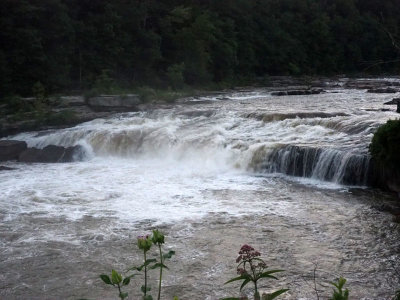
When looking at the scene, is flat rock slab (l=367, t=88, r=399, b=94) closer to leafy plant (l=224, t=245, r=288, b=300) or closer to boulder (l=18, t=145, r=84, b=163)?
boulder (l=18, t=145, r=84, b=163)

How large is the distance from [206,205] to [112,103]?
14658mm

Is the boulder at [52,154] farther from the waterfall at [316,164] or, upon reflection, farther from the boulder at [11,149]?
the waterfall at [316,164]

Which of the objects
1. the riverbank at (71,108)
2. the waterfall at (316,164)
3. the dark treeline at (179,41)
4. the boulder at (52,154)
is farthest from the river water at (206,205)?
the dark treeline at (179,41)

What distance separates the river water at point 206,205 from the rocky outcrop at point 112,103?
4151 mm

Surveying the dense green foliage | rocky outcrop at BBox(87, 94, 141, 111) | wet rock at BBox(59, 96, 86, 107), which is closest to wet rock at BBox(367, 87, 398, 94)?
rocky outcrop at BBox(87, 94, 141, 111)

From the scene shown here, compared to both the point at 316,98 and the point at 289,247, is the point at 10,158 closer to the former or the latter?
the point at 289,247

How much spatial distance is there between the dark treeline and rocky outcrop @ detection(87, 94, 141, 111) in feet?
16.2

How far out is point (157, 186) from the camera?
13.3 m

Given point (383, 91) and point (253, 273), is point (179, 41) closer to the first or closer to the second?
point (383, 91)

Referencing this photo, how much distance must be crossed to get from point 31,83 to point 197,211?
1996 centimetres

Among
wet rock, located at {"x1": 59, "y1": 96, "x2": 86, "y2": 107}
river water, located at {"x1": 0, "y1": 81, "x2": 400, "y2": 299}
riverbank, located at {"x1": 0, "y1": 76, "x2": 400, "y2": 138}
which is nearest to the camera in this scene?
river water, located at {"x1": 0, "y1": 81, "x2": 400, "y2": 299}

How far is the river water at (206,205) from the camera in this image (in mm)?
7473

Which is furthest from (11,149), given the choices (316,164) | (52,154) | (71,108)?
(316,164)

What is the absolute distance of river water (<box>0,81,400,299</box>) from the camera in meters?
7.47
